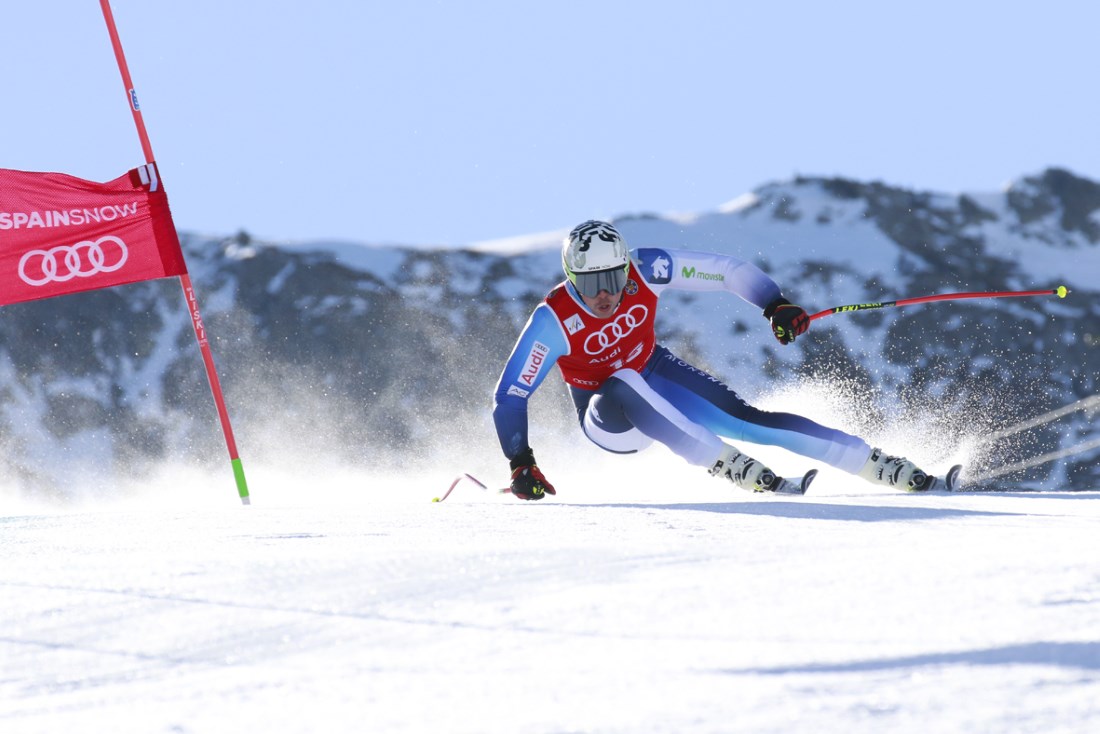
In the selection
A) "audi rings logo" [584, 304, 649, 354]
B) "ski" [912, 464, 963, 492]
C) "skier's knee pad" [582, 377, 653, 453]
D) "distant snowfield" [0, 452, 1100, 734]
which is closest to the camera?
"distant snowfield" [0, 452, 1100, 734]

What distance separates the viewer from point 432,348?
93.2ft

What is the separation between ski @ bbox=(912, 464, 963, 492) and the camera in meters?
5.49

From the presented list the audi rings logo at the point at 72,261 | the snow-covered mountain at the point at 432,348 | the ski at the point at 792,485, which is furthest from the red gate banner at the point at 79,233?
the snow-covered mountain at the point at 432,348

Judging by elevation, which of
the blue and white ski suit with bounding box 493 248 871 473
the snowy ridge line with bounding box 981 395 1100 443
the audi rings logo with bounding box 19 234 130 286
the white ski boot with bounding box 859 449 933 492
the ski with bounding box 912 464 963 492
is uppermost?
the audi rings logo with bounding box 19 234 130 286

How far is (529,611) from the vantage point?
234cm

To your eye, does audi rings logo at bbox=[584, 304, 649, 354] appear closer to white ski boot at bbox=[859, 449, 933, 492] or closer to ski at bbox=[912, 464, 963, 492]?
white ski boot at bbox=[859, 449, 933, 492]

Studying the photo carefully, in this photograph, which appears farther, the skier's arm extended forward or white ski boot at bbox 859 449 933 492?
the skier's arm extended forward

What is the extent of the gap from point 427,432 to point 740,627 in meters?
24.6

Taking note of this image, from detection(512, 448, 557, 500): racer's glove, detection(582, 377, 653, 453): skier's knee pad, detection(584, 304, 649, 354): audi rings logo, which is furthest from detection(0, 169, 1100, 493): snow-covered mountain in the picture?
detection(512, 448, 557, 500): racer's glove

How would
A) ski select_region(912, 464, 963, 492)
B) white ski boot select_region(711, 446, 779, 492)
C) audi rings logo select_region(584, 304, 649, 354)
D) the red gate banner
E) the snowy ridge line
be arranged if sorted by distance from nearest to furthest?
1. ski select_region(912, 464, 963, 492)
2. white ski boot select_region(711, 446, 779, 492)
3. audi rings logo select_region(584, 304, 649, 354)
4. the red gate banner
5. the snowy ridge line

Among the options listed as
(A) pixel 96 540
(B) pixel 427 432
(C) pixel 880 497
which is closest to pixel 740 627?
(A) pixel 96 540

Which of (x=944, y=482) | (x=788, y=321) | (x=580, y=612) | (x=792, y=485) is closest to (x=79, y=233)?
(x=788, y=321)

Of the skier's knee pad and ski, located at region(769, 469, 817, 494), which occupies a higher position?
the skier's knee pad

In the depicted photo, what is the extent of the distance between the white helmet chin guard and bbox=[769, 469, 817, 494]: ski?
4.15ft
